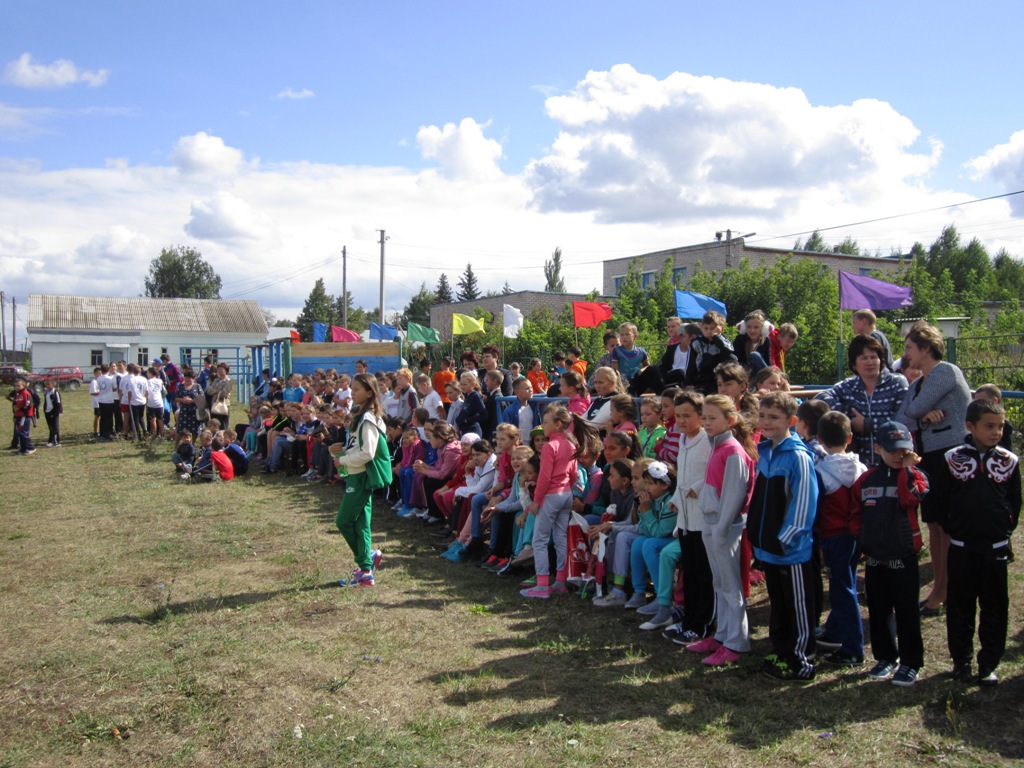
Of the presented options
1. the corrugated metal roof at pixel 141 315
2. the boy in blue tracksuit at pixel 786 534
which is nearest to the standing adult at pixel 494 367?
the boy in blue tracksuit at pixel 786 534

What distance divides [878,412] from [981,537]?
1556 millimetres

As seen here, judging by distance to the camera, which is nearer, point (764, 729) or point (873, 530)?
point (764, 729)

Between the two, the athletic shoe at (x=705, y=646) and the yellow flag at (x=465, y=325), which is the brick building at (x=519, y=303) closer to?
the yellow flag at (x=465, y=325)

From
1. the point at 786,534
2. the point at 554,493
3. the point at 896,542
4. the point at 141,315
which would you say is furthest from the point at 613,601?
the point at 141,315

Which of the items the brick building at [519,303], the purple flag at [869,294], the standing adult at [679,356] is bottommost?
the standing adult at [679,356]

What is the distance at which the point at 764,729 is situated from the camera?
171 inches

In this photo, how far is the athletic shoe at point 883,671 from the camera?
16.1 feet

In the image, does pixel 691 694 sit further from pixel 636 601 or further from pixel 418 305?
pixel 418 305

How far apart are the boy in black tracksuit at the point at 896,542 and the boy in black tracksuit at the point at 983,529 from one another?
0.21 meters

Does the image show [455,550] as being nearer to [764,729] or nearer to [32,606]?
[32,606]

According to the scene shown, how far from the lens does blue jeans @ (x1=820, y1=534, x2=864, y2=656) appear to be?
519 cm

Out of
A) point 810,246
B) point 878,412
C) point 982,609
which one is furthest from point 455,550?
point 810,246

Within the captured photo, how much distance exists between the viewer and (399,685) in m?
5.11

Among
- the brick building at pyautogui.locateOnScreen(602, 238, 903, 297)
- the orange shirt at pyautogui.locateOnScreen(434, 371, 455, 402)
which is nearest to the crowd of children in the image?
the orange shirt at pyautogui.locateOnScreen(434, 371, 455, 402)
